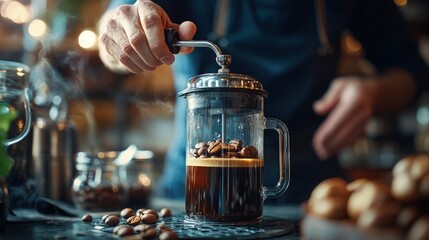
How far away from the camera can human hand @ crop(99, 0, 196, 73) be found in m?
1.23

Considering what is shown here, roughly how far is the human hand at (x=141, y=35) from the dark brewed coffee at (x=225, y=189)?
26cm

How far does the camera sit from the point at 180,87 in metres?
2.11

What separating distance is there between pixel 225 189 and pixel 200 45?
1.06 feet

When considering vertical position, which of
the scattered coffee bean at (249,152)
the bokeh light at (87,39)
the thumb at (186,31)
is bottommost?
the scattered coffee bean at (249,152)

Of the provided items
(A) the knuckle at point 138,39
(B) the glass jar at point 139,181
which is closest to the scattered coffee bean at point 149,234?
(A) the knuckle at point 138,39

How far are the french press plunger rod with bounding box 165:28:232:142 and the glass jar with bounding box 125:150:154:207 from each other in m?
0.60

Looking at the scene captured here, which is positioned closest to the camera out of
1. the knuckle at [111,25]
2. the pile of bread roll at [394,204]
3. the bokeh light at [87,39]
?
the pile of bread roll at [394,204]

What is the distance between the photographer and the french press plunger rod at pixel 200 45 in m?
1.21

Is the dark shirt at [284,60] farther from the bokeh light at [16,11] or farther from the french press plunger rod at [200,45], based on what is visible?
the bokeh light at [16,11]

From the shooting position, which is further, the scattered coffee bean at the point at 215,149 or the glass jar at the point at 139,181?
the glass jar at the point at 139,181

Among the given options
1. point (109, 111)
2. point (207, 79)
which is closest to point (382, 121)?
point (109, 111)

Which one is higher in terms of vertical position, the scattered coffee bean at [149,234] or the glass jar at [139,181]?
the glass jar at [139,181]

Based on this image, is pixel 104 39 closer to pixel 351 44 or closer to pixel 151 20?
pixel 151 20

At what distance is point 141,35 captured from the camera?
1.24m
